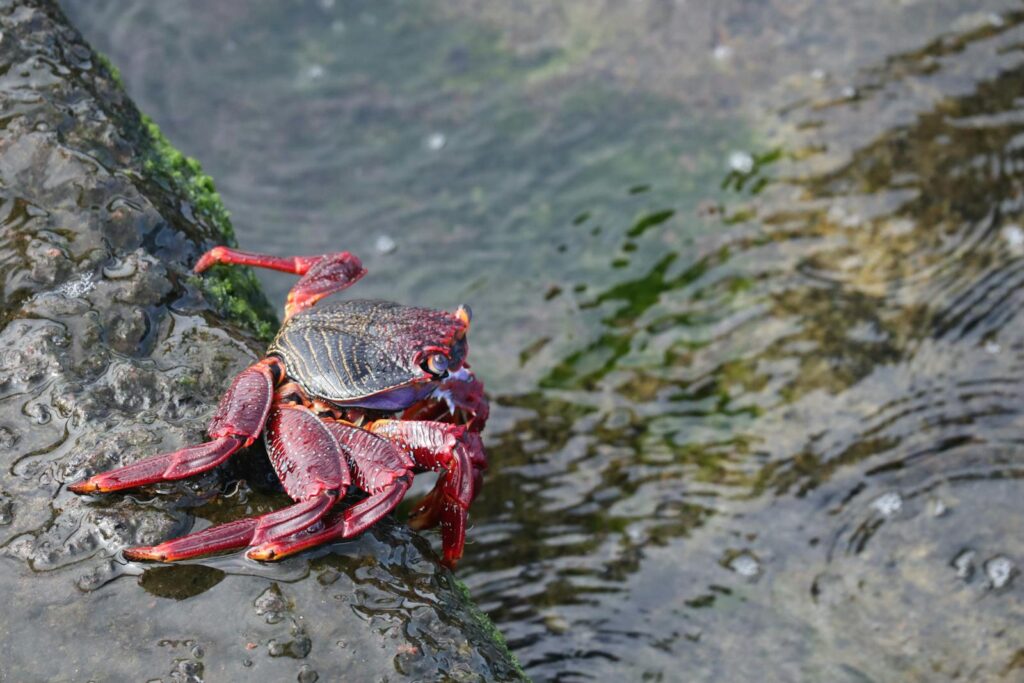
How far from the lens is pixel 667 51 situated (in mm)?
7496

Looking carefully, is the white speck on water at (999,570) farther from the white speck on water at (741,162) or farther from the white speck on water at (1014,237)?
the white speck on water at (741,162)

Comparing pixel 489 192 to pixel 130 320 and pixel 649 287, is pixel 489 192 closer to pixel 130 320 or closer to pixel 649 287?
pixel 649 287

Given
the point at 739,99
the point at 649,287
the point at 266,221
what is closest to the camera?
the point at 649,287

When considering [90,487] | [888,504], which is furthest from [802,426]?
[90,487]

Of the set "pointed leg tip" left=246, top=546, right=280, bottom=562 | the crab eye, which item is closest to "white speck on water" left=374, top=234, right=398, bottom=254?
the crab eye

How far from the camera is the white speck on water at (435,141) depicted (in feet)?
23.4

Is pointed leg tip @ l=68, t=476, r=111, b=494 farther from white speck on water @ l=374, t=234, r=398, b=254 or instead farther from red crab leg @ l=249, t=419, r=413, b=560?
white speck on water @ l=374, t=234, r=398, b=254

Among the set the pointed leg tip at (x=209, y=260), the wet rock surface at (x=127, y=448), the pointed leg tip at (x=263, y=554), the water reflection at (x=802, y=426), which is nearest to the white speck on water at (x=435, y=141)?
the water reflection at (x=802, y=426)

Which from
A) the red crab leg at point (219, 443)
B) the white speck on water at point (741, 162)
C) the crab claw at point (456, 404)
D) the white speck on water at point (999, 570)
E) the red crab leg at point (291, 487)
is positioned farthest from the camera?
the white speck on water at point (741, 162)

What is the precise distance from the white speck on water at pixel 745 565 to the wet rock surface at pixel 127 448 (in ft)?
6.44

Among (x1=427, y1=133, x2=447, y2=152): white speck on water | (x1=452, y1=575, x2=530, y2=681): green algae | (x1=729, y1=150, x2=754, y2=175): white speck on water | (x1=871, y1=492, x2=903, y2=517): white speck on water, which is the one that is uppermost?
(x1=427, y1=133, x2=447, y2=152): white speck on water

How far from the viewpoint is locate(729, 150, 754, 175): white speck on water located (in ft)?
22.0

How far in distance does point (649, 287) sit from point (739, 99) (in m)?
1.91

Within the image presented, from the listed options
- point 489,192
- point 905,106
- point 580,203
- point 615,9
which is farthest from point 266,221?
point 905,106
